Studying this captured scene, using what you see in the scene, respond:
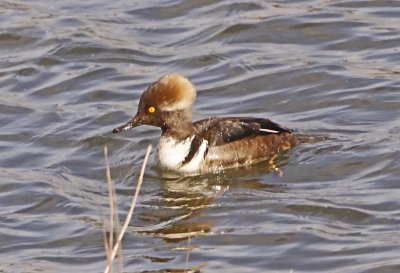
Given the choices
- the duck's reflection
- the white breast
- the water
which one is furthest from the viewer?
the white breast

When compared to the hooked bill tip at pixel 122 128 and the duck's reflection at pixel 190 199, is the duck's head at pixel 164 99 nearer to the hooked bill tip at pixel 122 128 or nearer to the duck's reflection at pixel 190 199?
the hooked bill tip at pixel 122 128

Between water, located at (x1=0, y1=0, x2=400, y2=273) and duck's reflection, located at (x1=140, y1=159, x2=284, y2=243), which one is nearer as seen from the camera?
water, located at (x1=0, y1=0, x2=400, y2=273)

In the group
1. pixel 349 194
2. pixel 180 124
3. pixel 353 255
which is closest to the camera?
pixel 353 255

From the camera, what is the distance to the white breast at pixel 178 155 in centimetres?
1221

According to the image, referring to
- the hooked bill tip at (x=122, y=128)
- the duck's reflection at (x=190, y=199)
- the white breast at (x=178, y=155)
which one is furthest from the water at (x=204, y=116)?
the hooked bill tip at (x=122, y=128)

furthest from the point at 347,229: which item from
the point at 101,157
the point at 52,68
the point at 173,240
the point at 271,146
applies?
the point at 52,68

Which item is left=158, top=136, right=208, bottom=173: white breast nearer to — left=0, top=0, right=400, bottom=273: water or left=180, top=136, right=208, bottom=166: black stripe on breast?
left=180, top=136, right=208, bottom=166: black stripe on breast

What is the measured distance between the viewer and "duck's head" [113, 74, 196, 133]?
40.1 ft

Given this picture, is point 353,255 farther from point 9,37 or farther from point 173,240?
point 9,37

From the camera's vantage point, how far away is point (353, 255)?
9.29 m

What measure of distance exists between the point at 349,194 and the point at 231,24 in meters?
5.41

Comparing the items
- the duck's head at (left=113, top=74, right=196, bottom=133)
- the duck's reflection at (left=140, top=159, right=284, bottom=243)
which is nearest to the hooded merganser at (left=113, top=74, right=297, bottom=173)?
the duck's head at (left=113, top=74, right=196, bottom=133)

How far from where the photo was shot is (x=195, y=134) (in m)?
12.4

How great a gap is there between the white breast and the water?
163mm
